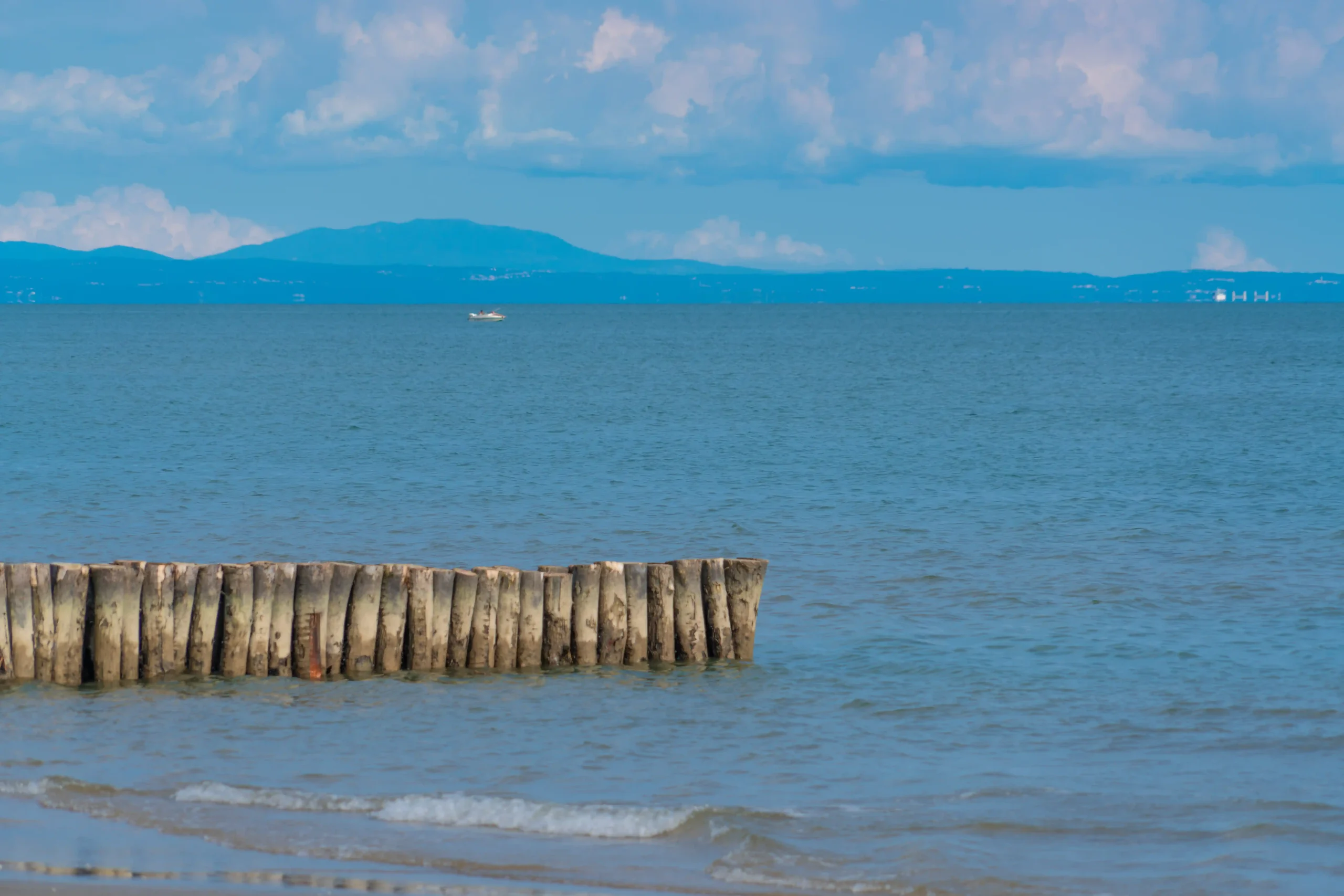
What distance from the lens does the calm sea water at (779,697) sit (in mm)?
10977

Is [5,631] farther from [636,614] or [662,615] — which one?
[662,615]

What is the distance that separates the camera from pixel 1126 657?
689 inches

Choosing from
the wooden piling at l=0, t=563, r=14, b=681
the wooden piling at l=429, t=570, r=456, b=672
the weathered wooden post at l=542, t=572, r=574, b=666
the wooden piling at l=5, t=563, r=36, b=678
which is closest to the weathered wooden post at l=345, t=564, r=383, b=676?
the wooden piling at l=429, t=570, r=456, b=672

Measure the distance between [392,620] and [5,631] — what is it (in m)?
3.99

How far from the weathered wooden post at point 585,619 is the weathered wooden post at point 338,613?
244 cm

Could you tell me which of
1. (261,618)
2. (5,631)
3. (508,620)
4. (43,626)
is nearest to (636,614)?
(508,620)

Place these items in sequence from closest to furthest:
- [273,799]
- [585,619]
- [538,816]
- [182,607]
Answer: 1. [538,816]
2. [273,799]
3. [182,607]
4. [585,619]

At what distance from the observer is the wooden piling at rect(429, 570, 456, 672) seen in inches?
631

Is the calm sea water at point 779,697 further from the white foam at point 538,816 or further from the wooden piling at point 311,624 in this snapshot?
the wooden piling at point 311,624

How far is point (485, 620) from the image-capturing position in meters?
16.2

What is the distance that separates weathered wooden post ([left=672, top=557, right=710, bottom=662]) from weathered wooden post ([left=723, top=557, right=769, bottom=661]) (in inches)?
12.9

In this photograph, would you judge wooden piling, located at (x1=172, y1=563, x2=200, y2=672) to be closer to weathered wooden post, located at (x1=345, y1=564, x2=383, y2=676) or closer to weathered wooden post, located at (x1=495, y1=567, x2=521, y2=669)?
weathered wooden post, located at (x1=345, y1=564, x2=383, y2=676)

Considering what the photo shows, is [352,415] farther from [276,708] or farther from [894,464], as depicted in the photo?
[276,708]

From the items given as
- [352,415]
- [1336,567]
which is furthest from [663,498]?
[352,415]
